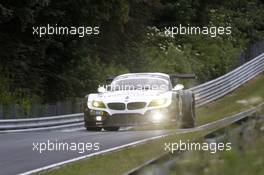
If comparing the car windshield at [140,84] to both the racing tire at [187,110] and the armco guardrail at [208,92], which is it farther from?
the armco guardrail at [208,92]

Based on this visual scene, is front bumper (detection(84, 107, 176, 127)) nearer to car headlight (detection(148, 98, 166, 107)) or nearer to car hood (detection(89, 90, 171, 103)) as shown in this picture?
car headlight (detection(148, 98, 166, 107))

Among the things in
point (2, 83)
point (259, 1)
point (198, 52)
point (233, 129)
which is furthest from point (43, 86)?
point (259, 1)

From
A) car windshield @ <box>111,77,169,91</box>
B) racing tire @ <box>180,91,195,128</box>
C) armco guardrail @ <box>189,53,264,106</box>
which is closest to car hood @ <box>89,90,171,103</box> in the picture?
car windshield @ <box>111,77,169,91</box>

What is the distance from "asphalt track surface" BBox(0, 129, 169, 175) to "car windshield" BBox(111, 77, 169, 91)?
84 centimetres

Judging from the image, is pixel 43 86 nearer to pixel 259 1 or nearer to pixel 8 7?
pixel 8 7

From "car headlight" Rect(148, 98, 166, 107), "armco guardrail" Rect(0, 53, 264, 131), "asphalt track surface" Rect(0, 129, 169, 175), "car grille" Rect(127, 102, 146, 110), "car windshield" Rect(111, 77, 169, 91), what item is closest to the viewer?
"asphalt track surface" Rect(0, 129, 169, 175)

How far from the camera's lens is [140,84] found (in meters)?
16.0

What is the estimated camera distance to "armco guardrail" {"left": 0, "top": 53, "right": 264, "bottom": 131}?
1780cm

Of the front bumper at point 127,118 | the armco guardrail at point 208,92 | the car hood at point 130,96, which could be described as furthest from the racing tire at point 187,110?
the armco guardrail at point 208,92

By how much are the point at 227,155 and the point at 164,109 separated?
974cm

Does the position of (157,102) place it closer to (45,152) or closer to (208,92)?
(45,152)

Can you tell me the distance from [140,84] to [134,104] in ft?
3.59

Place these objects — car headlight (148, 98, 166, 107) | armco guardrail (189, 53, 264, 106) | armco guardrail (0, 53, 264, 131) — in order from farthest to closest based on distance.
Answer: armco guardrail (189, 53, 264, 106) → armco guardrail (0, 53, 264, 131) → car headlight (148, 98, 166, 107)

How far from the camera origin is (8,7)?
1036 inches
